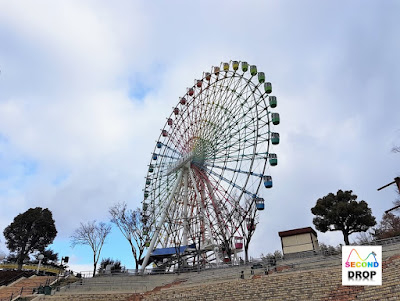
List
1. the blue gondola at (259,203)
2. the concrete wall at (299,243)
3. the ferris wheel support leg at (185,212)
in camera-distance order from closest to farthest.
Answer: the concrete wall at (299,243) < the blue gondola at (259,203) < the ferris wheel support leg at (185,212)

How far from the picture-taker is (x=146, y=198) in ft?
135

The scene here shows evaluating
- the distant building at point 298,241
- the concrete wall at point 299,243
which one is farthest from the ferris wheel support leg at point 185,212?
the concrete wall at point 299,243

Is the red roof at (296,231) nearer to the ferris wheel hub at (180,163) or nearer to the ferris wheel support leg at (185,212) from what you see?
the ferris wheel support leg at (185,212)

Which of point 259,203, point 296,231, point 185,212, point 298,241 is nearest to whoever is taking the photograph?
point 298,241

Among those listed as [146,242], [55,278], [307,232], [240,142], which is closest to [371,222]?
Answer: [307,232]

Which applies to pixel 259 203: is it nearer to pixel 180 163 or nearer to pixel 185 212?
pixel 185 212

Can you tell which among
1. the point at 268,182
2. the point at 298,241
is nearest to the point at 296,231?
the point at 298,241

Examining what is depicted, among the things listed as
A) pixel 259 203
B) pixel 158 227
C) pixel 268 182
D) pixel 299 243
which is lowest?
pixel 299 243

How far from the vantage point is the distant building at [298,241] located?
95.9 feet

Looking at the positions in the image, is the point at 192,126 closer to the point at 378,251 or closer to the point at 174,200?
the point at 174,200

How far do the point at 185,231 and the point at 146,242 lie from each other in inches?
212

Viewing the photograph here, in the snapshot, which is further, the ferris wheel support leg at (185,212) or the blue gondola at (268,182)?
the ferris wheel support leg at (185,212)

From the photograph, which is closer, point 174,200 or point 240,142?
point 240,142

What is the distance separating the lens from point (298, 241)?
96.9 ft
